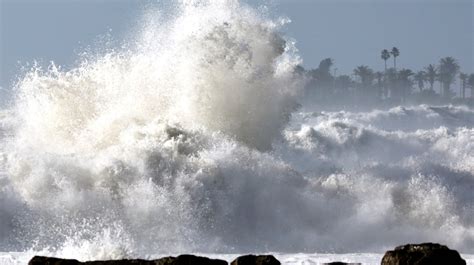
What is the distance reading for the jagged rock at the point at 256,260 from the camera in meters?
8.61

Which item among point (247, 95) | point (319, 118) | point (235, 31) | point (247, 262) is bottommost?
point (247, 262)

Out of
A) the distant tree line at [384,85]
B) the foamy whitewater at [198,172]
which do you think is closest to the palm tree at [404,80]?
the distant tree line at [384,85]

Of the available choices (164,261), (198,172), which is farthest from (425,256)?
(198,172)

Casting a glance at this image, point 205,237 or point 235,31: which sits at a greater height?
point 235,31

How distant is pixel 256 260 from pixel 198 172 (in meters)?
14.5

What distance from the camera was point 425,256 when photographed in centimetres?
849

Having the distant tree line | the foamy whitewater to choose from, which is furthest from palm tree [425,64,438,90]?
the foamy whitewater

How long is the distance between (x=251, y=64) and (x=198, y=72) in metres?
1.39

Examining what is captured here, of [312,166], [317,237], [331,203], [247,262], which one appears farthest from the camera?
[312,166]

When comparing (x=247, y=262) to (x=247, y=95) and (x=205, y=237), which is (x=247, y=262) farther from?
(x=247, y=95)

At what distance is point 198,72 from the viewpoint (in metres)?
28.3

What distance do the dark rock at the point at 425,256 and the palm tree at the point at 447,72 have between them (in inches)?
4717

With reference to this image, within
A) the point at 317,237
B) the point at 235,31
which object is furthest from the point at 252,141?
the point at 317,237

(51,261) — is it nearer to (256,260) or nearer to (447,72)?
(256,260)
